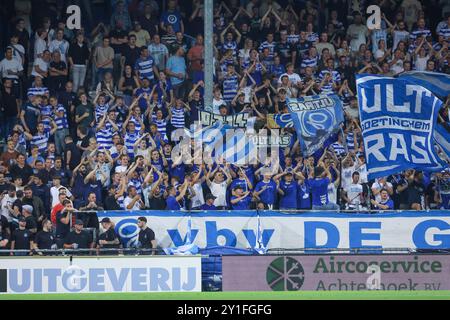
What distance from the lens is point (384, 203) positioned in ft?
68.8

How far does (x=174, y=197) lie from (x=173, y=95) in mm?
3626

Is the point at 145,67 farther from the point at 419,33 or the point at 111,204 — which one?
the point at 419,33

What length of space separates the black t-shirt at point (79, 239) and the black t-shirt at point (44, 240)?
266 mm

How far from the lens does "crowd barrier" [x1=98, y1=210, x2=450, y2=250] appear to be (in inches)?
773

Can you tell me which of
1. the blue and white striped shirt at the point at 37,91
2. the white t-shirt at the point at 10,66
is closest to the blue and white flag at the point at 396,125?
the blue and white striped shirt at the point at 37,91

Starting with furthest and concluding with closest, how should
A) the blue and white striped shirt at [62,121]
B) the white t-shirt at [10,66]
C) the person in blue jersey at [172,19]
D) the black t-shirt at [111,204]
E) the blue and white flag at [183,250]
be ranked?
the person in blue jersey at [172,19] → the white t-shirt at [10,66] → the blue and white striped shirt at [62,121] → the black t-shirt at [111,204] → the blue and white flag at [183,250]

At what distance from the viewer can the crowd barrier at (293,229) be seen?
64.4ft

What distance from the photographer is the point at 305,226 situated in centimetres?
1980

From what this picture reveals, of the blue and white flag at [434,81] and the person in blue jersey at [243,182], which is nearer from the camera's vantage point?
the blue and white flag at [434,81]

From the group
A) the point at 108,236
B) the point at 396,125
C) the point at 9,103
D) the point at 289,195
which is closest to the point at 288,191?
the point at 289,195

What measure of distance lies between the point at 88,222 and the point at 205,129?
3173 millimetres

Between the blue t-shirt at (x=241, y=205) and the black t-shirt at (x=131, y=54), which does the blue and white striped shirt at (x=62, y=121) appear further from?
the blue t-shirt at (x=241, y=205)

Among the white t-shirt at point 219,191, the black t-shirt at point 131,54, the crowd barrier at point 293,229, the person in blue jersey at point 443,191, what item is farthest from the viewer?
the black t-shirt at point 131,54
